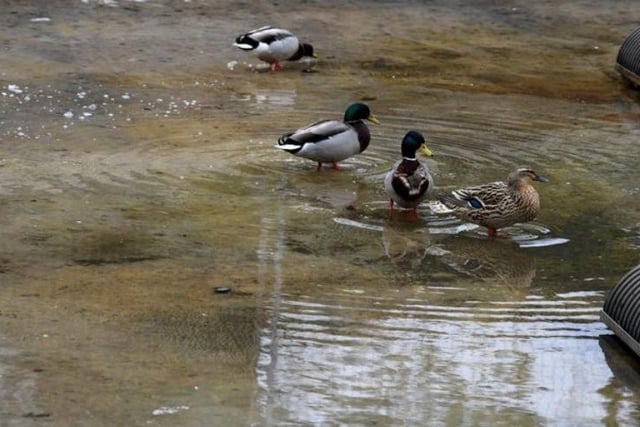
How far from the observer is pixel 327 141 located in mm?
10961

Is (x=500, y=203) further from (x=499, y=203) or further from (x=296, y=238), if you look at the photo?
(x=296, y=238)

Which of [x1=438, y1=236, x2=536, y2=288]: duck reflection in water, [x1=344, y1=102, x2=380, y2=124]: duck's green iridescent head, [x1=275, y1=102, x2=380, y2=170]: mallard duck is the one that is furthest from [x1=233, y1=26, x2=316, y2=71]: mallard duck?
[x1=438, y1=236, x2=536, y2=288]: duck reflection in water

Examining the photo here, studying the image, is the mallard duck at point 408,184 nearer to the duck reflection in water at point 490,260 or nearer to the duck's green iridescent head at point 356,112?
the duck reflection in water at point 490,260

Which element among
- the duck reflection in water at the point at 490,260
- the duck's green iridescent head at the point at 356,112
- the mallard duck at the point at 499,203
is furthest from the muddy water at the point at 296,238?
the duck's green iridescent head at the point at 356,112

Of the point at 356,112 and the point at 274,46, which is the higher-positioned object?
the point at 356,112

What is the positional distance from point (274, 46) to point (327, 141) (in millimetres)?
3467

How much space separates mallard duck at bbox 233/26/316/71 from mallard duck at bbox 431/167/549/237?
16.2ft

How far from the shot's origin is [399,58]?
1502 centimetres

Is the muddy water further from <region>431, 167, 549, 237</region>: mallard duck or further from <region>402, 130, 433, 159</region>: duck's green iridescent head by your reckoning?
<region>402, 130, 433, 159</region>: duck's green iridescent head

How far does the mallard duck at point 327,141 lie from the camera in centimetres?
1096

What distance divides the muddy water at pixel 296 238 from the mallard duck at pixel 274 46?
A: 20 cm

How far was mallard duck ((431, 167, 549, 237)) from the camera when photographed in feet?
30.6

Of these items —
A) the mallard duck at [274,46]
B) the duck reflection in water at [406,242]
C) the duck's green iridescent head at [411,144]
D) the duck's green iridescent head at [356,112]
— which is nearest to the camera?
the duck reflection in water at [406,242]

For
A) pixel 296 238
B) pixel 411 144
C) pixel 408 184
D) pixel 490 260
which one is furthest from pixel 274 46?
pixel 490 260
